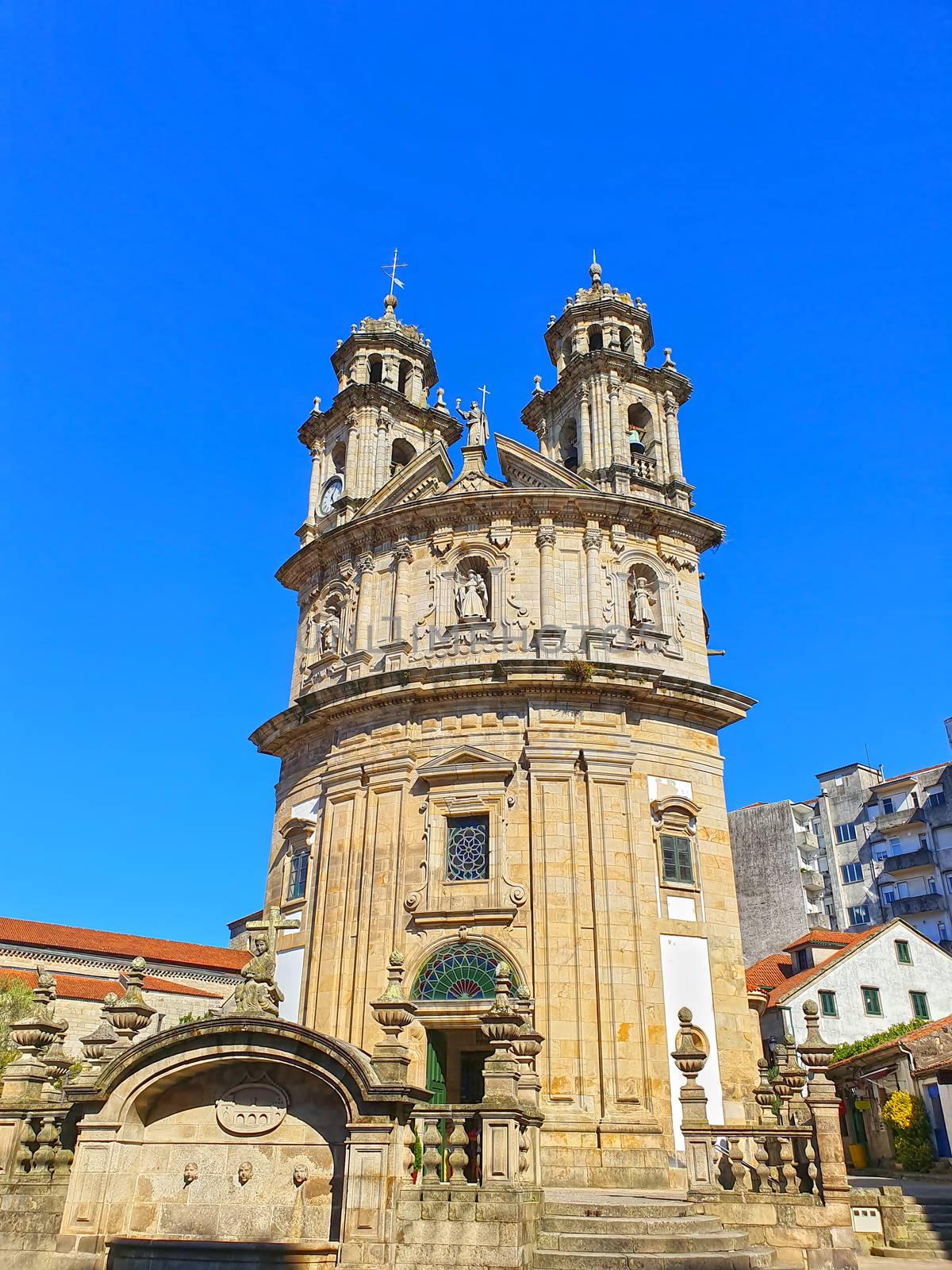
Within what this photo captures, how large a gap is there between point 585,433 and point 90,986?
26.9 meters

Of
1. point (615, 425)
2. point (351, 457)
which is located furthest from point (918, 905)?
point (351, 457)

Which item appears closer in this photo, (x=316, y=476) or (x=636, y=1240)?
(x=636, y=1240)

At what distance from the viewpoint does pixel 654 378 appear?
30.4m

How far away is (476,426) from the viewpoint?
1076 inches

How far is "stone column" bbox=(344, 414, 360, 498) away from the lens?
96.5 feet

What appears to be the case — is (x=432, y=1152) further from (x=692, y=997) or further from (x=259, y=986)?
(x=692, y=997)

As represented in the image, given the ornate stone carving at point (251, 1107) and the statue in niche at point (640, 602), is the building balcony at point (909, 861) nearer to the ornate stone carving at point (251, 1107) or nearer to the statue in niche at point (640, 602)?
the statue in niche at point (640, 602)

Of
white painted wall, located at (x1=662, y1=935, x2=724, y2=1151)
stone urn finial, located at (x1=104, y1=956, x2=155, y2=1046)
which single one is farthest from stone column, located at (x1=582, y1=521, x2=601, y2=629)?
stone urn finial, located at (x1=104, y1=956, x2=155, y2=1046)

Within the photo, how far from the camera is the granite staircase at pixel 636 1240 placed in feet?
39.5

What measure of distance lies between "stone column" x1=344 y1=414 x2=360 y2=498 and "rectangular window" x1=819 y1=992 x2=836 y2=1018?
2294 cm

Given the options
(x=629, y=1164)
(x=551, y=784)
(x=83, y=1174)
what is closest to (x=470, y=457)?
(x=551, y=784)

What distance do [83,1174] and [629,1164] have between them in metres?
10.2

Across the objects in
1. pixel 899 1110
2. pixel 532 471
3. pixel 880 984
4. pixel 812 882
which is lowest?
pixel 899 1110

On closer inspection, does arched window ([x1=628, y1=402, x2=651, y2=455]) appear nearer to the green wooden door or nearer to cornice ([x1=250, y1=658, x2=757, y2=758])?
cornice ([x1=250, y1=658, x2=757, y2=758])
